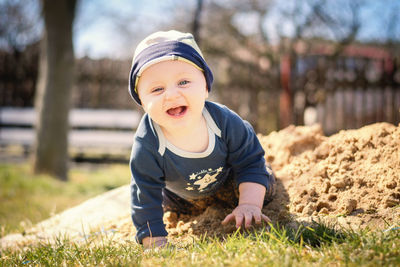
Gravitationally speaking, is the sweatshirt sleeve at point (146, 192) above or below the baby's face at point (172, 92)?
below

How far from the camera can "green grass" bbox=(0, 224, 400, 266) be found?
1452 mm

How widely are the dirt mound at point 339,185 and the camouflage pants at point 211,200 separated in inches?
2.9

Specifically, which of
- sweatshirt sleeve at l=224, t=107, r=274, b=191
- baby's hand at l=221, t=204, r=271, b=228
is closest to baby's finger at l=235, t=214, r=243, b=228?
baby's hand at l=221, t=204, r=271, b=228

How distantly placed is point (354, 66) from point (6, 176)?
304 inches

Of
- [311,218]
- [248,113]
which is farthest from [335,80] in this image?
[311,218]

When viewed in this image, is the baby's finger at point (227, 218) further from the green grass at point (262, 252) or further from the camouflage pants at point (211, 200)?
the camouflage pants at point (211, 200)

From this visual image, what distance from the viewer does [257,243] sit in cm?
171

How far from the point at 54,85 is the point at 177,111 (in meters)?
5.16

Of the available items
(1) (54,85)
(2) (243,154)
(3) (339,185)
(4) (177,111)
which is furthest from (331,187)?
(1) (54,85)

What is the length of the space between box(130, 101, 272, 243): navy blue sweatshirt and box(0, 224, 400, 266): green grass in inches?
9.4

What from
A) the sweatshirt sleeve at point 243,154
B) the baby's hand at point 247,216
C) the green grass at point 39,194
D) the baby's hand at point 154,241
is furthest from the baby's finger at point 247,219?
the green grass at point 39,194

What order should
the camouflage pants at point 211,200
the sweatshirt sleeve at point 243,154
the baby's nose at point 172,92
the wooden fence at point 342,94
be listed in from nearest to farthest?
the baby's nose at point 172,92
the sweatshirt sleeve at point 243,154
the camouflage pants at point 211,200
the wooden fence at point 342,94

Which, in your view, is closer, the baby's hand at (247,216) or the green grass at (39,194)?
the baby's hand at (247,216)

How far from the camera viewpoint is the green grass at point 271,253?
145 centimetres
